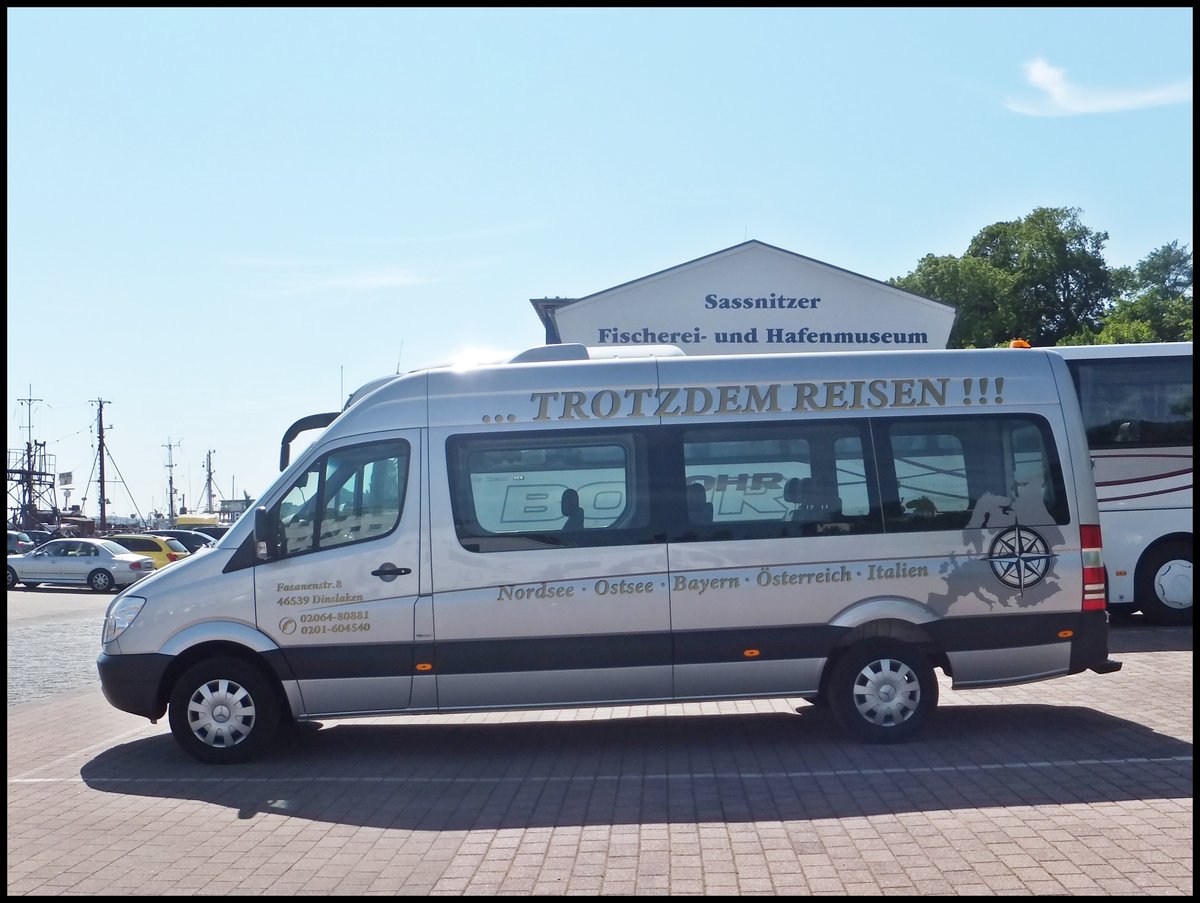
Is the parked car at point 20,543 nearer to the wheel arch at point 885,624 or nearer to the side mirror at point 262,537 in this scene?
the side mirror at point 262,537

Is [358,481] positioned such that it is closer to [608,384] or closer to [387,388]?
[387,388]

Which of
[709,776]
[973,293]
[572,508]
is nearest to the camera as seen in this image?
[709,776]

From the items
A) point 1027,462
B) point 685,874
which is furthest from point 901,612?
point 685,874

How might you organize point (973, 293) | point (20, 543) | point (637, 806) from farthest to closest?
point (973, 293), point (20, 543), point (637, 806)

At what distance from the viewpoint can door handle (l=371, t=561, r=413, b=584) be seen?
8.67 metres

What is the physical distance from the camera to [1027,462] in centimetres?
895

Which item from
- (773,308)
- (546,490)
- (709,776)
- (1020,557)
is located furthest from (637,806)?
(773,308)

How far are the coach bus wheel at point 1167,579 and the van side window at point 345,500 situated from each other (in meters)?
9.94

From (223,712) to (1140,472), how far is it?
11.1 meters

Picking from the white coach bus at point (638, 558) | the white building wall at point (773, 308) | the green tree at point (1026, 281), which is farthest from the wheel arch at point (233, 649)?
the green tree at point (1026, 281)

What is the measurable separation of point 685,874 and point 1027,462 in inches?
182

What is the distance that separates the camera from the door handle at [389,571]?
8.67 metres

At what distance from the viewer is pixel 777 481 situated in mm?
8828

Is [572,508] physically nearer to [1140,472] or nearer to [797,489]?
[797,489]
